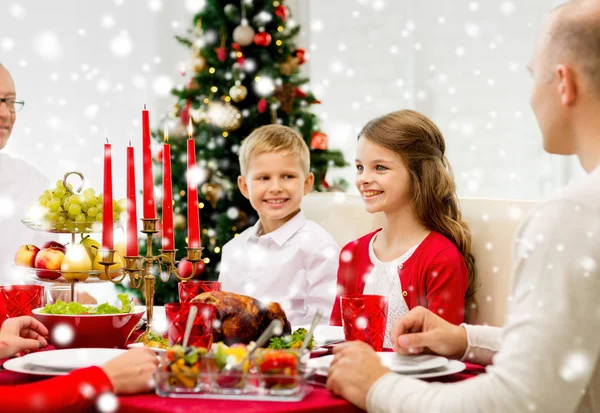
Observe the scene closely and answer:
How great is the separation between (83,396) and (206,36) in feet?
10.9

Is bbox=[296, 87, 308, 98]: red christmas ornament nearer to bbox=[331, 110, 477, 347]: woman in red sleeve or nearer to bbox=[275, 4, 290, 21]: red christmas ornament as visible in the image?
bbox=[275, 4, 290, 21]: red christmas ornament

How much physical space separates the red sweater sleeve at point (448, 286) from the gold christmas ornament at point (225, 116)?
2.07m

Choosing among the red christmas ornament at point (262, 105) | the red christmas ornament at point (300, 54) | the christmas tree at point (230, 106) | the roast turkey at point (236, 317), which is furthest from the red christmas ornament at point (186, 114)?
the roast turkey at point (236, 317)

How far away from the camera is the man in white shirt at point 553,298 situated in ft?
3.68

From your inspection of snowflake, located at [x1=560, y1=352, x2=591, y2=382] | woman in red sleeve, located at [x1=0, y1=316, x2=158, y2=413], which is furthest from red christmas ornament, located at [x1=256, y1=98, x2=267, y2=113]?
snowflake, located at [x1=560, y1=352, x2=591, y2=382]

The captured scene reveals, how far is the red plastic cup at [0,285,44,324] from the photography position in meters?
1.79

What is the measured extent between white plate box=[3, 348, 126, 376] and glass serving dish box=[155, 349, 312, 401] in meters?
0.24

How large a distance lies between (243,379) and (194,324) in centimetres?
22

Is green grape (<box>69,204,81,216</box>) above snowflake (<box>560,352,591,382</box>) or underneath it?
above

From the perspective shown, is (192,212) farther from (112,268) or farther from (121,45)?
(121,45)

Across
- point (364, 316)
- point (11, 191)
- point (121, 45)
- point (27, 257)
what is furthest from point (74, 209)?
point (121, 45)

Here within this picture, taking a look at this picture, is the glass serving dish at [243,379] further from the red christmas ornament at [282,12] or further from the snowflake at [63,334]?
the red christmas ornament at [282,12]

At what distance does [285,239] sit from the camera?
2.95 meters

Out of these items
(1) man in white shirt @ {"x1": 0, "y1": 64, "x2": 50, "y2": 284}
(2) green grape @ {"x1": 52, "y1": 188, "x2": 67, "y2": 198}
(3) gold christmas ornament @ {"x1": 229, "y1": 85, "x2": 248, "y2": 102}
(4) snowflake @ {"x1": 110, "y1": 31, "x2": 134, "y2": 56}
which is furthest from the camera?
(4) snowflake @ {"x1": 110, "y1": 31, "x2": 134, "y2": 56}
